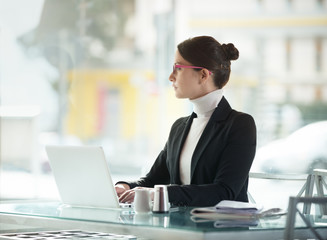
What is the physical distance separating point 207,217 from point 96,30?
4.35m

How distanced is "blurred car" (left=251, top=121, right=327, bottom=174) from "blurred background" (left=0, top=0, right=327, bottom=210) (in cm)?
1

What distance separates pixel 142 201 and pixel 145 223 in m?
0.27

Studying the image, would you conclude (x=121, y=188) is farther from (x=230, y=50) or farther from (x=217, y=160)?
(x=230, y=50)

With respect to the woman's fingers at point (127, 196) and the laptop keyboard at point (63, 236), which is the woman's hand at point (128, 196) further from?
the laptop keyboard at point (63, 236)

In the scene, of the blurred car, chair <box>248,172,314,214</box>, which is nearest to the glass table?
chair <box>248,172,314,214</box>

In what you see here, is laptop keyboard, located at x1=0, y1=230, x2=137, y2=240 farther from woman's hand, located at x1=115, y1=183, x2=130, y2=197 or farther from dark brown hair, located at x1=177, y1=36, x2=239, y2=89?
dark brown hair, located at x1=177, y1=36, x2=239, y2=89

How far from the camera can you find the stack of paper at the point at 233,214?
1.93m

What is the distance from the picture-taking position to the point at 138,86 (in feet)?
21.5

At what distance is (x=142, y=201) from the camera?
219cm

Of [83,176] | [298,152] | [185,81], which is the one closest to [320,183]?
[185,81]

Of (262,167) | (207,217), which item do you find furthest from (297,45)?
(207,217)

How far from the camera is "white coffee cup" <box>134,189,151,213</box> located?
219 cm

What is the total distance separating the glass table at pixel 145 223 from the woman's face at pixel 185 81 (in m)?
0.54

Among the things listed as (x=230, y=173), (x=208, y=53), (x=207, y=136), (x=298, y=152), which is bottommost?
(x=298, y=152)
